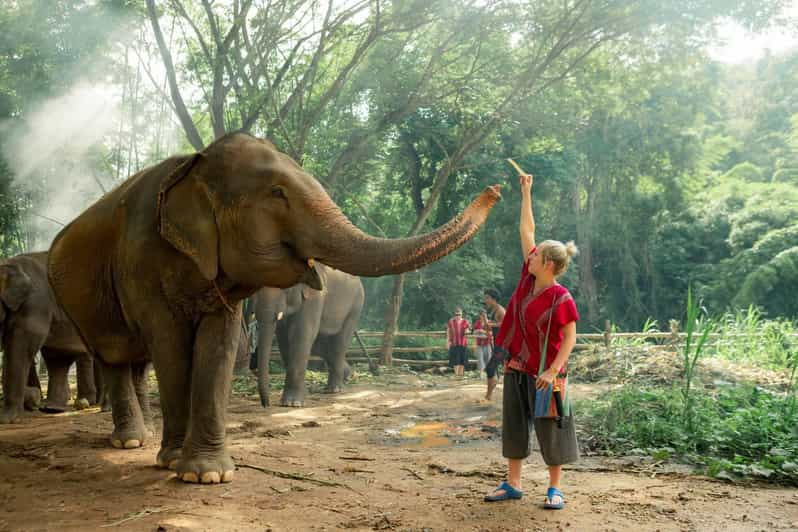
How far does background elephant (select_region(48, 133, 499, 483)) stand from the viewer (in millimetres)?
4635

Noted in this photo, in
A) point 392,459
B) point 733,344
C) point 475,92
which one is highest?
point 475,92

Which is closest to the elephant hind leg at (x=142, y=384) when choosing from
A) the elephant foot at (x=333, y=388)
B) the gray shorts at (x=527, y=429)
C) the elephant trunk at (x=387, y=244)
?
the elephant trunk at (x=387, y=244)

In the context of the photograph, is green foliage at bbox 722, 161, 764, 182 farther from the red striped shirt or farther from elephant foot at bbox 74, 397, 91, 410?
elephant foot at bbox 74, 397, 91, 410

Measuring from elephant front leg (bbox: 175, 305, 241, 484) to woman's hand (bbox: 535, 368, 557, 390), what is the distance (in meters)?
2.09

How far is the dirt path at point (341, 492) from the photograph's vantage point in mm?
4164

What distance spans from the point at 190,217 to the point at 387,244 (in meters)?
1.35

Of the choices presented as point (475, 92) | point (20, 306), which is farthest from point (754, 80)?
point (20, 306)

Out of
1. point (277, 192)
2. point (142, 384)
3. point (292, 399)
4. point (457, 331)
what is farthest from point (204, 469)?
point (457, 331)

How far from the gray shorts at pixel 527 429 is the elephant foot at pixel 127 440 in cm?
321

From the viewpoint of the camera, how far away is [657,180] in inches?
1246

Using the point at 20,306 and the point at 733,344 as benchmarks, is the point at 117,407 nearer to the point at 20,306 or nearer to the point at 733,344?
the point at 20,306

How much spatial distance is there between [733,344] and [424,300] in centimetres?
1393

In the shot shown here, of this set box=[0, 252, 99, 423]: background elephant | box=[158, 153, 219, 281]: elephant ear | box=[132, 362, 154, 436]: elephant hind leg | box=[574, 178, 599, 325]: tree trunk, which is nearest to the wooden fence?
box=[0, 252, 99, 423]: background elephant

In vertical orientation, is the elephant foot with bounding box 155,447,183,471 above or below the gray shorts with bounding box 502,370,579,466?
below
